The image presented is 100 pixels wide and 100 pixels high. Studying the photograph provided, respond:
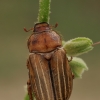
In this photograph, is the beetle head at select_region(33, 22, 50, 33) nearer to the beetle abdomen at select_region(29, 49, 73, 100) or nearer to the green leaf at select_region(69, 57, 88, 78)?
the beetle abdomen at select_region(29, 49, 73, 100)

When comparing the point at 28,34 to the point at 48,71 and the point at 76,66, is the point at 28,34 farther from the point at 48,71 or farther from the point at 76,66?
the point at 48,71

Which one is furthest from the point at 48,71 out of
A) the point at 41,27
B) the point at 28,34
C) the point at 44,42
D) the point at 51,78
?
the point at 28,34

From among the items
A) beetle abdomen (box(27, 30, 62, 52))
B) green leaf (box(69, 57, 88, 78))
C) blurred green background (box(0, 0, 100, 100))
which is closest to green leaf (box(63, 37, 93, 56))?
green leaf (box(69, 57, 88, 78))

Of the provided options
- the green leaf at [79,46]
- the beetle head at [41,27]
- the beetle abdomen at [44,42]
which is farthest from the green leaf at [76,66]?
the beetle head at [41,27]

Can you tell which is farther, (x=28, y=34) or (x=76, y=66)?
(x=28, y=34)

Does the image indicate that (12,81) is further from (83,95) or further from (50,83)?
(50,83)

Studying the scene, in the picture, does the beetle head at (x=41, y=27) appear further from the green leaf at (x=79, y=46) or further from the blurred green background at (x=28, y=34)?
the blurred green background at (x=28, y=34)
